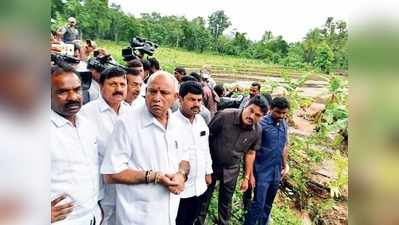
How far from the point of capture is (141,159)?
2457mm

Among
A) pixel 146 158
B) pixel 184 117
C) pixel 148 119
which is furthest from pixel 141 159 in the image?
pixel 184 117

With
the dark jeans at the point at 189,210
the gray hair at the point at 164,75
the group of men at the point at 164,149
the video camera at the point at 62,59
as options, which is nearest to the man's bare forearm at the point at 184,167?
the group of men at the point at 164,149

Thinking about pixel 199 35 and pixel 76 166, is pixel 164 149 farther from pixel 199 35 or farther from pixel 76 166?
pixel 199 35

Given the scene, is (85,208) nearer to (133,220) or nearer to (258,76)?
(133,220)

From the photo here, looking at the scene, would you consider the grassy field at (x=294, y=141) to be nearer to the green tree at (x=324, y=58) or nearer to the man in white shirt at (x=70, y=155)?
the green tree at (x=324, y=58)

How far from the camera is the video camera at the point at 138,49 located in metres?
2.51

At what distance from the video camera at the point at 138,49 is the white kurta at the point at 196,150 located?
0.31 meters

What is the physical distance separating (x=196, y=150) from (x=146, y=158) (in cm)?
26

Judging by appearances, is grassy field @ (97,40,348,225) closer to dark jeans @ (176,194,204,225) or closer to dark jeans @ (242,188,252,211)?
dark jeans @ (242,188,252,211)

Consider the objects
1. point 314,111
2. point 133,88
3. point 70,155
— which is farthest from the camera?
point 133,88

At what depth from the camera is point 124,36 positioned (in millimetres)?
2529

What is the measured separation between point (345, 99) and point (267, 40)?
0.46 meters

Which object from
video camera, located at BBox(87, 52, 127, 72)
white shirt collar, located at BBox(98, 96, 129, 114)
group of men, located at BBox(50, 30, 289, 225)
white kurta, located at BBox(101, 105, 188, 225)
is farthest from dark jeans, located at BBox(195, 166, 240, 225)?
video camera, located at BBox(87, 52, 127, 72)
